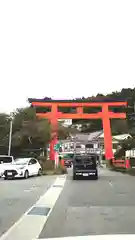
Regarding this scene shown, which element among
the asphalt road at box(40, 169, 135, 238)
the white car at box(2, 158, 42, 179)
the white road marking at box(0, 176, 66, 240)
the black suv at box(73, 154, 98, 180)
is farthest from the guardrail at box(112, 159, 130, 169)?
the white road marking at box(0, 176, 66, 240)

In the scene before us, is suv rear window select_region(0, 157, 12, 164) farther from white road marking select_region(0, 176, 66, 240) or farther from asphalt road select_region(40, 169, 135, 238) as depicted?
white road marking select_region(0, 176, 66, 240)

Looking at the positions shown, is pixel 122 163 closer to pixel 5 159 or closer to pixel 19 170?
pixel 5 159

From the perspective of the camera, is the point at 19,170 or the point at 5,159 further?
the point at 5,159

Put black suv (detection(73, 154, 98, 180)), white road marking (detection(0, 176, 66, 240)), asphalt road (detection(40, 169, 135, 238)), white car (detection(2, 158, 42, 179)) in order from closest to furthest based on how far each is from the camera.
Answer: white road marking (detection(0, 176, 66, 240))
asphalt road (detection(40, 169, 135, 238))
black suv (detection(73, 154, 98, 180))
white car (detection(2, 158, 42, 179))

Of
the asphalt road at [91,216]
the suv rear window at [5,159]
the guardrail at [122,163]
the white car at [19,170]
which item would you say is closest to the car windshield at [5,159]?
the suv rear window at [5,159]

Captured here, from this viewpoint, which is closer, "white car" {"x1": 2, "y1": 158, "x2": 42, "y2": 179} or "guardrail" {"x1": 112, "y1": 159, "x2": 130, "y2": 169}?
"white car" {"x1": 2, "y1": 158, "x2": 42, "y2": 179}

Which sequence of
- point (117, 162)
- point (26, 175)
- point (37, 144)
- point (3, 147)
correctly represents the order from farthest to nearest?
point (3, 147)
point (37, 144)
point (117, 162)
point (26, 175)

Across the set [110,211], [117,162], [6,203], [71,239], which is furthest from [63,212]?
[117,162]

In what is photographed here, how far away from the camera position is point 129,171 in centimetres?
3869

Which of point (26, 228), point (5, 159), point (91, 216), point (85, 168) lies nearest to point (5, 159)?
point (5, 159)

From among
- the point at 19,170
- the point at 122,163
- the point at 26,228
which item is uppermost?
the point at 122,163

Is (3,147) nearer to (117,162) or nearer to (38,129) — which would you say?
(38,129)

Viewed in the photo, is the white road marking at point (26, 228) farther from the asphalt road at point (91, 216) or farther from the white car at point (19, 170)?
the white car at point (19, 170)

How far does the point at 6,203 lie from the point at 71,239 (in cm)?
792
